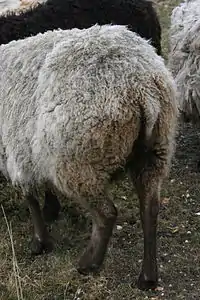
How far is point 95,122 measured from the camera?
338 centimetres

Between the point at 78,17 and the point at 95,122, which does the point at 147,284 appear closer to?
the point at 95,122

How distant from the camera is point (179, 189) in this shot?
16.8 ft

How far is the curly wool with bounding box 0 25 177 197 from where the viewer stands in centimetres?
340

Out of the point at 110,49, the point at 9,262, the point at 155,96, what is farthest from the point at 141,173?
the point at 9,262

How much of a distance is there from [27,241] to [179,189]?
4.62 ft

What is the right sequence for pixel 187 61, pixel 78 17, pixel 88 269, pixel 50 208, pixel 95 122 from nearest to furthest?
pixel 95 122 < pixel 88 269 < pixel 50 208 < pixel 187 61 < pixel 78 17

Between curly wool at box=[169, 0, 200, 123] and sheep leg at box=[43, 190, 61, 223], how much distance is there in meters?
1.43

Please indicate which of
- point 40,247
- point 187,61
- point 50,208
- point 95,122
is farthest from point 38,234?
point 187,61

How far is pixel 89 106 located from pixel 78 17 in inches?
102

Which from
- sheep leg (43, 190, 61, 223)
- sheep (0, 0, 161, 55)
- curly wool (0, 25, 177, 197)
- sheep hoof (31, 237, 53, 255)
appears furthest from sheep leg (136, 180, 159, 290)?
sheep (0, 0, 161, 55)

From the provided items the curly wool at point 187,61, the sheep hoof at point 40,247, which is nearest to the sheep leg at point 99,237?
the sheep hoof at point 40,247

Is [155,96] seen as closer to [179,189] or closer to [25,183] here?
[25,183]

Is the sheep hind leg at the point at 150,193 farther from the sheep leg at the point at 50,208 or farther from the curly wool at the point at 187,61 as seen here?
the curly wool at the point at 187,61

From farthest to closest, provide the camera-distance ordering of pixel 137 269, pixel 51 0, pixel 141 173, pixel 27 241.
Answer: pixel 51 0
pixel 27 241
pixel 137 269
pixel 141 173
